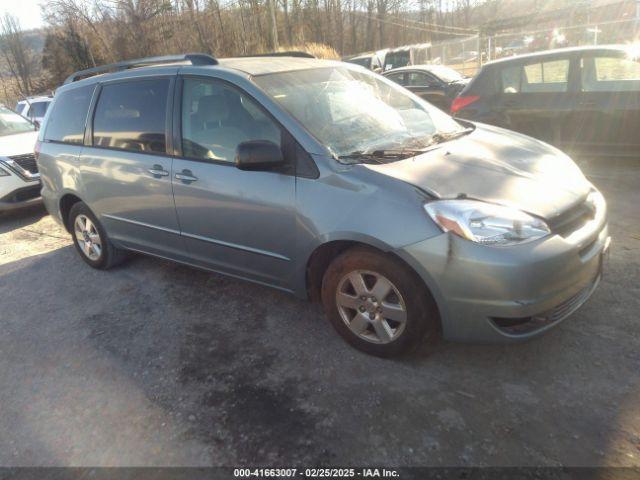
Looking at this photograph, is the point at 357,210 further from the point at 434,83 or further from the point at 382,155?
the point at 434,83

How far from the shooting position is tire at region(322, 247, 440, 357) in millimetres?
2676

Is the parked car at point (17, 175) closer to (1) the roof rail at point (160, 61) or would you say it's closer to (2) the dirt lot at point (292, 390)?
(1) the roof rail at point (160, 61)

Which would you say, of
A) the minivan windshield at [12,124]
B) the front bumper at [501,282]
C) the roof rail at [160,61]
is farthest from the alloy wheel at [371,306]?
the minivan windshield at [12,124]

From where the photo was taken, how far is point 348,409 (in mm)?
2576

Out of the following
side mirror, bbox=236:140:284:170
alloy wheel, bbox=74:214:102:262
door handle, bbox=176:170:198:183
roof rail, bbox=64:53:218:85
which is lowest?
alloy wheel, bbox=74:214:102:262

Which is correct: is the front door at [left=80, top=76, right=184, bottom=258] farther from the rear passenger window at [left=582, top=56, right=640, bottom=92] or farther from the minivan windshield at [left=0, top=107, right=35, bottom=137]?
the rear passenger window at [left=582, top=56, right=640, bottom=92]

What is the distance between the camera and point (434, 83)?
11.7m

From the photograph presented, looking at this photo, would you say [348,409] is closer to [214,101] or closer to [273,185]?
[273,185]

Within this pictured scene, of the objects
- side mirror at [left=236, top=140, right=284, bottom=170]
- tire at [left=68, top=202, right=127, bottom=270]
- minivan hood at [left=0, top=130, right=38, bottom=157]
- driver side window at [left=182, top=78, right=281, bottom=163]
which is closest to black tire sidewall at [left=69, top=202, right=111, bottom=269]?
tire at [left=68, top=202, right=127, bottom=270]

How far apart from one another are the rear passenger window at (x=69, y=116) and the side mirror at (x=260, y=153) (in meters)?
2.34

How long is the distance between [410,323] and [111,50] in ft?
124

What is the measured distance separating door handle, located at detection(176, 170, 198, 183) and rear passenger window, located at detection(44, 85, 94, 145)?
158 cm

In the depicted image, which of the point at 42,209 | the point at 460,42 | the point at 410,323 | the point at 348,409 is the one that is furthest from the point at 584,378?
the point at 460,42

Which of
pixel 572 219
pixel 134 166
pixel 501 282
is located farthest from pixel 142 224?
pixel 572 219
